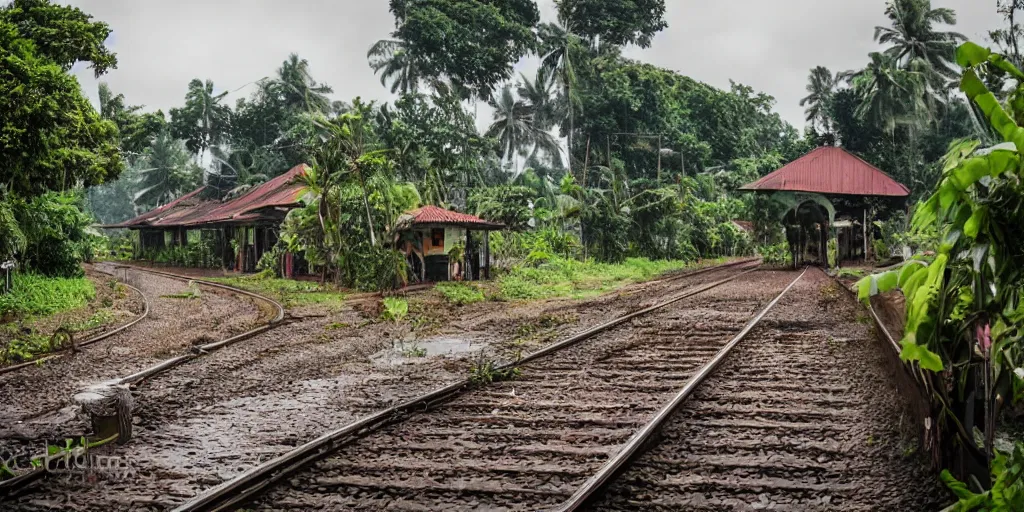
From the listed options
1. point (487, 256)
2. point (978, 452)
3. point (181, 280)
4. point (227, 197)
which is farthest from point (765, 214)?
point (978, 452)

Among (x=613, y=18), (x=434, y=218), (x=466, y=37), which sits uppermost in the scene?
(x=613, y=18)

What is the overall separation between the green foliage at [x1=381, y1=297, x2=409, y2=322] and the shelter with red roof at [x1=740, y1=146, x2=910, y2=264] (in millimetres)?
16797

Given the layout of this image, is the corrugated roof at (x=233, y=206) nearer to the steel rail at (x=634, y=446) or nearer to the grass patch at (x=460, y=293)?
the grass patch at (x=460, y=293)

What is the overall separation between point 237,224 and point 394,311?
714 inches

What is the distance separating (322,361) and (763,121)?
57527 millimetres

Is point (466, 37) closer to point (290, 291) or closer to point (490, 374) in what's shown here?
point (290, 291)

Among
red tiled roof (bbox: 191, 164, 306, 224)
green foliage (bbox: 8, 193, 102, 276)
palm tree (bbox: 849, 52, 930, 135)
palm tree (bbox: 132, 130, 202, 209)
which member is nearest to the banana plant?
green foliage (bbox: 8, 193, 102, 276)

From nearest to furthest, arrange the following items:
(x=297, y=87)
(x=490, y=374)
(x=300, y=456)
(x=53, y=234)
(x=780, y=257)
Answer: (x=300, y=456) < (x=490, y=374) < (x=53, y=234) < (x=780, y=257) < (x=297, y=87)

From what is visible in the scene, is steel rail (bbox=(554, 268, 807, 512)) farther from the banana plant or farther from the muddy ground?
the muddy ground

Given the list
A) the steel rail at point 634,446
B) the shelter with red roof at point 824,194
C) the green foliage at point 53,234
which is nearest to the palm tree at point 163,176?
the green foliage at point 53,234

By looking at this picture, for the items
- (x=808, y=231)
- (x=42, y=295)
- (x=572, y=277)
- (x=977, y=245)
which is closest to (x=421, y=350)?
(x=977, y=245)

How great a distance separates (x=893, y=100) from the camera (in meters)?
35.7

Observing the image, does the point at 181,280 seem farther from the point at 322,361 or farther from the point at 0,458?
the point at 0,458

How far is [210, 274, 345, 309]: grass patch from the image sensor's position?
16.1 meters
